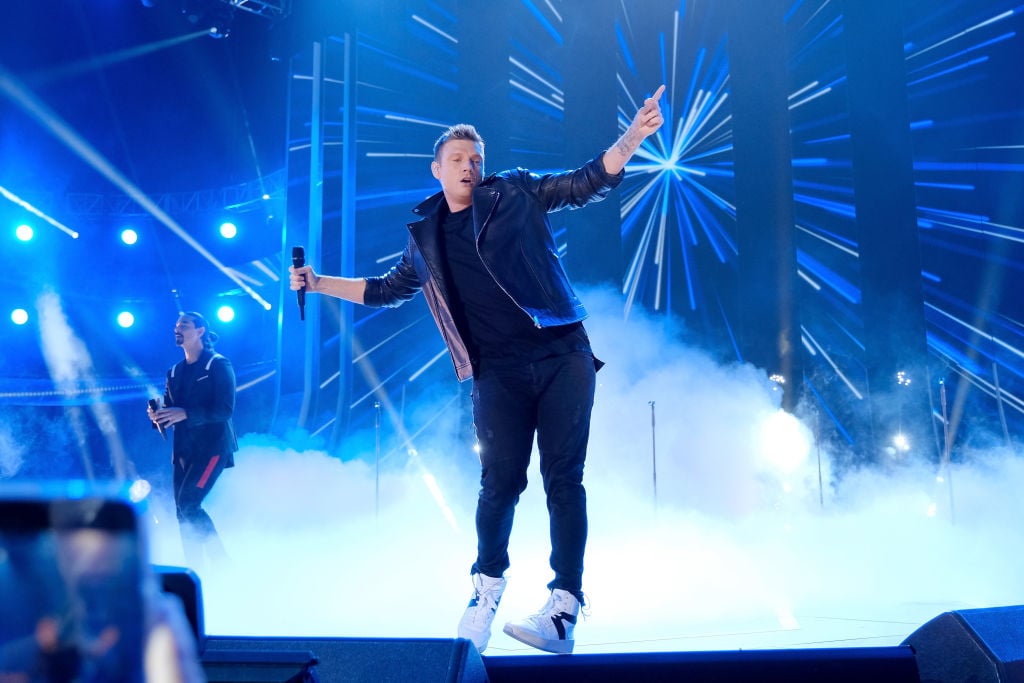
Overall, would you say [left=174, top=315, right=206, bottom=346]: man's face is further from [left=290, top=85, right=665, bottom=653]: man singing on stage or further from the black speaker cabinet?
the black speaker cabinet

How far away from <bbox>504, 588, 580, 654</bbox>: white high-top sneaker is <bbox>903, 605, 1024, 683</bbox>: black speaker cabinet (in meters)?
0.76

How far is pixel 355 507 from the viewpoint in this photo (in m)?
5.63

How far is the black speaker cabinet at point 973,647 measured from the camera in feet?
4.24

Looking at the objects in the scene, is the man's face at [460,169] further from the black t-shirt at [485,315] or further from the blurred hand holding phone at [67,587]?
the blurred hand holding phone at [67,587]

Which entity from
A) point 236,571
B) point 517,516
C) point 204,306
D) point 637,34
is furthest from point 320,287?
point 204,306

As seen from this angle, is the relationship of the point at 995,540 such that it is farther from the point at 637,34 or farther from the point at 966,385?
the point at 637,34

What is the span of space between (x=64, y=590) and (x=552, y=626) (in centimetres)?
142

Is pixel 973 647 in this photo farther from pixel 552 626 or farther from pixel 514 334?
pixel 514 334

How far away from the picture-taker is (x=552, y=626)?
170 cm

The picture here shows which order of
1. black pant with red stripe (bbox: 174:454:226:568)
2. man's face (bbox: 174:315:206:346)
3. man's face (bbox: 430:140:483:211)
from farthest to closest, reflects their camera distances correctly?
man's face (bbox: 174:315:206:346)
black pant with red stripe (bbox: 174:454:226:568)
man's face (bbox: 430:140:483:211)

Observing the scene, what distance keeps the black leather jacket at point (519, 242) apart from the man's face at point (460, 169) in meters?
0.05

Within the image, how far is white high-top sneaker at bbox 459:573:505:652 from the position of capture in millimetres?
1808

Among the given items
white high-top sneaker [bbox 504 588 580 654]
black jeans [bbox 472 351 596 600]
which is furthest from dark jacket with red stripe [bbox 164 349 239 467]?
white high-top sneaker [bbox 504 588 580 654]

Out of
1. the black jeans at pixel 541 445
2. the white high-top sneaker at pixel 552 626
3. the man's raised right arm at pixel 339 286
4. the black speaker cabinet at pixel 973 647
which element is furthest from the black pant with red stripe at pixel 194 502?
the black speaker cabinet at pixel 973 647
